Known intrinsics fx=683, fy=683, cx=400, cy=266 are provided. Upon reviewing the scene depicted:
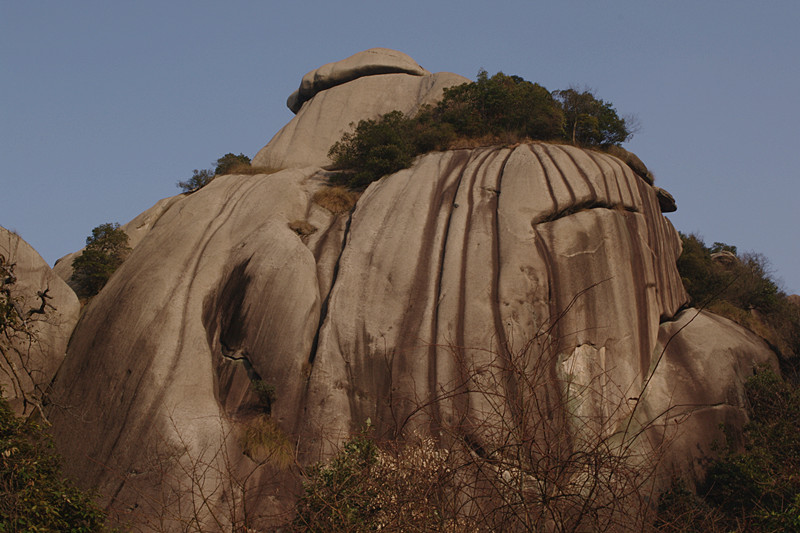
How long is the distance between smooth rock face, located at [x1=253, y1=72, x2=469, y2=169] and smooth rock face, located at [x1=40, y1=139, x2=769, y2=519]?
6127 mm

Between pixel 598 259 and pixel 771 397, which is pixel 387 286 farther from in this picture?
pixel 771 397

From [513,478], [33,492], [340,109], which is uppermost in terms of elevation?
[340,109]

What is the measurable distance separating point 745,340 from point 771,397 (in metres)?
2.28

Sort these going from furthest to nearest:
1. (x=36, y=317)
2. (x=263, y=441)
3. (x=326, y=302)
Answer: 1. (x=36, y=317)
2. (x=326, y=302)
3. (x=263, y=441)

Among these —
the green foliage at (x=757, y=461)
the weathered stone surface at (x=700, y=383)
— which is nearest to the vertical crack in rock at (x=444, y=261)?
the weathered stone surface at (x=700, y=383)

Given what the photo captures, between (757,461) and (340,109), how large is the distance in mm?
18871

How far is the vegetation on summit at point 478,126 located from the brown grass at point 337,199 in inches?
19.5

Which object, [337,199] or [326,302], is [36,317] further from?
[337,199]

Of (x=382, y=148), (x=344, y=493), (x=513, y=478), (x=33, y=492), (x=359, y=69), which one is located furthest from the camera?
(x=359, y=69)

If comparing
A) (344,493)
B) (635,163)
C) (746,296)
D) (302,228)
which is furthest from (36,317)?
(746,296)

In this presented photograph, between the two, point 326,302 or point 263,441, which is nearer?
point 263,441

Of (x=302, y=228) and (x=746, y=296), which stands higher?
(x=302, y=228)

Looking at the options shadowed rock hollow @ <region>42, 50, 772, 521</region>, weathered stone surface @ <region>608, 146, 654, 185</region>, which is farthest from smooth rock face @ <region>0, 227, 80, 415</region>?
weathered stone surface @ <region>608, 146, 654, 185</region>

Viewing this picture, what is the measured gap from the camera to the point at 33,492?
9.37m
